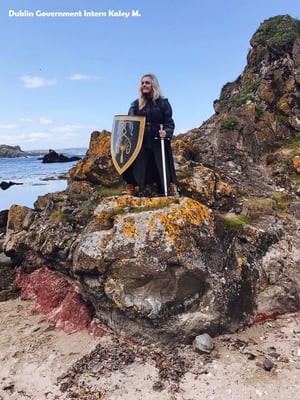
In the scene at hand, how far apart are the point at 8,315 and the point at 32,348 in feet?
5.57

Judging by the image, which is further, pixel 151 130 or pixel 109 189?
pixel 109 189

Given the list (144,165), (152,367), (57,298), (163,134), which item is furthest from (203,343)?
(163,134)

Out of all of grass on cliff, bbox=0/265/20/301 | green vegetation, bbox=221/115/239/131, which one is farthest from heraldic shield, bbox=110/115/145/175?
green vegetation, bbox=221/115/239/131

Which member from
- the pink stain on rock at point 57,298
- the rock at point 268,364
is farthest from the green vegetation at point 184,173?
the rock at point 268,364

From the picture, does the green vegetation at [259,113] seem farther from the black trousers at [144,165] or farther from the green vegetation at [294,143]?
the black trousers at [144,165]

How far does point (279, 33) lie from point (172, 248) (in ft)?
65.9

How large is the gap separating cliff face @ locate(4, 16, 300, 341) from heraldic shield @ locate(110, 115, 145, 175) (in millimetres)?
841

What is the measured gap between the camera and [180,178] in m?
8.99

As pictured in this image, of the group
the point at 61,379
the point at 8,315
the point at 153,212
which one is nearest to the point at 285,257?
the point at 153,212

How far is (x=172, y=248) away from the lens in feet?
19.3

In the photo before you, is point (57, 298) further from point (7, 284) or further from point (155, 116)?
point (155, 116)

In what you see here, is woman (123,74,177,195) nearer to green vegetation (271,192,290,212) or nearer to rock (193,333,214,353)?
rock (193,333,214,353)

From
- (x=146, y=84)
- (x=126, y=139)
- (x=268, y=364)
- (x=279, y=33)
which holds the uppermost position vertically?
(x=279, y=33)

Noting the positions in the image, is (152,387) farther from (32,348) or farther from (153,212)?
(153,212)
